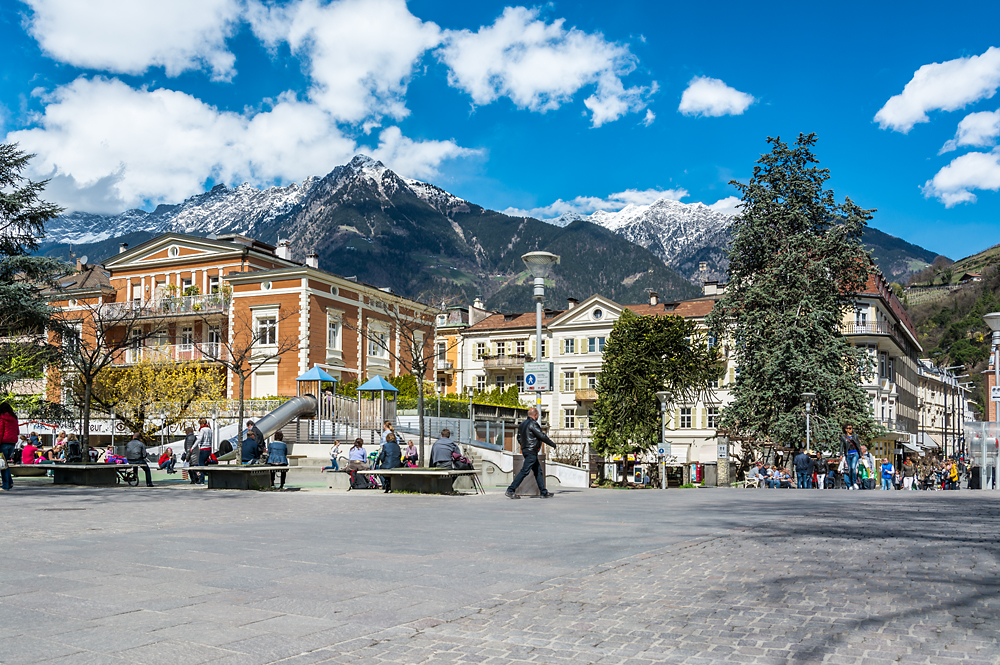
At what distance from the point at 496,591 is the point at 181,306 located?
50830 mm

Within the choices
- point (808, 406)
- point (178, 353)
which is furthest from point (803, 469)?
point (178, 353)

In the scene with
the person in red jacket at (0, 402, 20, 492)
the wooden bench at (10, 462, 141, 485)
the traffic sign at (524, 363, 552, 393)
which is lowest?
the wooden bench at (10, 462, 141, 485)

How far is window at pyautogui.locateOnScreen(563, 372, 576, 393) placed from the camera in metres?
72.2

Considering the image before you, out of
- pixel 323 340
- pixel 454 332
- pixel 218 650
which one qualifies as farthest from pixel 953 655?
pixel 454 332

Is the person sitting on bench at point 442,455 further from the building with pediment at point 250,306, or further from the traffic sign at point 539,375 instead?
the building with pediment at point 250,306

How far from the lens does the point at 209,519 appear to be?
11695 mm

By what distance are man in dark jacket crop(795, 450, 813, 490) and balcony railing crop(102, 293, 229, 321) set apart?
118 ft

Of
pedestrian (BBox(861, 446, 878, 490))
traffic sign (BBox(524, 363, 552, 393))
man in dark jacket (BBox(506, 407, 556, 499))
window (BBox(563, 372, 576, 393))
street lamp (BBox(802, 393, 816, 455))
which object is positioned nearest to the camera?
man in dark jacket (BBox(506, 407, 556, 499))

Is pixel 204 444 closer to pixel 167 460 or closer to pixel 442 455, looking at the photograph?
pixel 167 460

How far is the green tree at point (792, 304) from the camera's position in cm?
3397

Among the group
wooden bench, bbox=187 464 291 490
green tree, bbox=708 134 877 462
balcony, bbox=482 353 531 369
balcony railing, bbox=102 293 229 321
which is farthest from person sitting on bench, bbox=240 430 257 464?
balcony, bbox=482 353 531 369

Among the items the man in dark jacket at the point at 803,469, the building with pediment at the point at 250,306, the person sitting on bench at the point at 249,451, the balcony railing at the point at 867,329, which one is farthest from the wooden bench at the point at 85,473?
the balcony railing at the point at 867,329

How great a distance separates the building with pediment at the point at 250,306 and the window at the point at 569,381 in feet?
58.6

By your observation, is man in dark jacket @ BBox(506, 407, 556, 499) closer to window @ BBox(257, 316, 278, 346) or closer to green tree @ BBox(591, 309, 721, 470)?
green tree @ BBox(591, 309, 721, 470)
